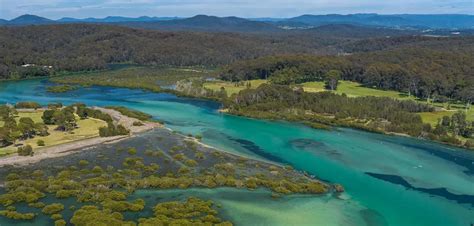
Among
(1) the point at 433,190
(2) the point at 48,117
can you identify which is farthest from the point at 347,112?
(2) the point at 48,117

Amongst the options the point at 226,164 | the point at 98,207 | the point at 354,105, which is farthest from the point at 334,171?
the point at 354,105

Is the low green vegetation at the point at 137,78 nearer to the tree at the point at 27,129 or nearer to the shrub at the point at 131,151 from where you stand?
the tree at the point at 27,129

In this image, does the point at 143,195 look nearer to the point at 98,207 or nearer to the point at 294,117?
the point at 98,207

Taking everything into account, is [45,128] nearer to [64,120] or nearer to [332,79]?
[64,120]

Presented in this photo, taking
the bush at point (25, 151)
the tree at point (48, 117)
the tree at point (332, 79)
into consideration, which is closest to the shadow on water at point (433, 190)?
the bush at point (25, 151)

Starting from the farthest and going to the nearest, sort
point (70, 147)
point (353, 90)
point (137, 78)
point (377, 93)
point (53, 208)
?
1. point (137, 78)
2. point (353, 90)
3. point (377, 93)
4. point (70, 147)
5. point (53, 208)

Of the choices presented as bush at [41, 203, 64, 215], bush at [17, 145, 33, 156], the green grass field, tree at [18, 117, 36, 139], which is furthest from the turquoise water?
bush at [17, 145, 33, 156]
